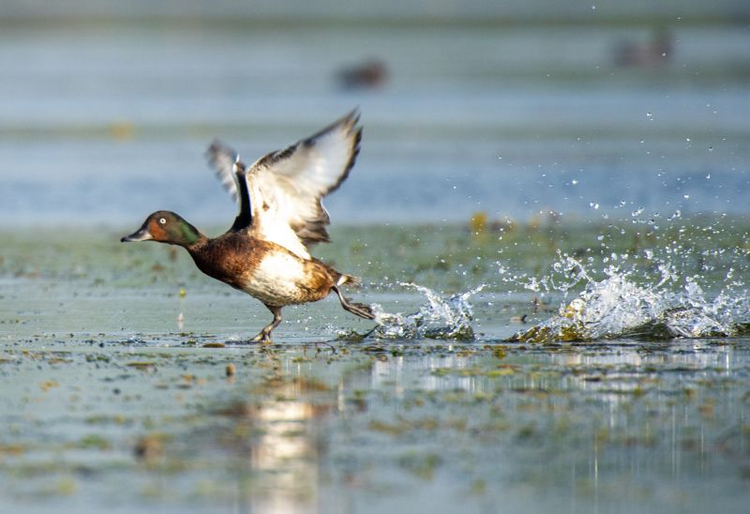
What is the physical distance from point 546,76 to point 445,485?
28439mm

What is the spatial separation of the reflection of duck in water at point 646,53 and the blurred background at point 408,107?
0.06 meters

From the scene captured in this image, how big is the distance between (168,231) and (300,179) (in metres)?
0.97

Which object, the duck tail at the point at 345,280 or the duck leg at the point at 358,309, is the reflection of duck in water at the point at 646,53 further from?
the duck leg at the point at 358,309

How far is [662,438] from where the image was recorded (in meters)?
5.96

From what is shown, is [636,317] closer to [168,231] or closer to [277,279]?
[277,279]

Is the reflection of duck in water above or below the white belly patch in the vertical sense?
above

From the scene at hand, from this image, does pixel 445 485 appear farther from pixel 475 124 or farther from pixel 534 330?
pixel 475 124

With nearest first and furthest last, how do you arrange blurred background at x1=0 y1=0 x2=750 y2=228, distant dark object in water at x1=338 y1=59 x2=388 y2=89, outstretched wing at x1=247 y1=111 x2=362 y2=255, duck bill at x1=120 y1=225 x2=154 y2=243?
outstretched wing at x1=247 y1=111 x2=362 y2=255
duck bill at x1=120 y1=225 x2=154 y2=243
blurred background at x1=0 y1=0 x2=750 y2=228
distant dark object in water at x1=338 y1=59 x2=388 y2=89

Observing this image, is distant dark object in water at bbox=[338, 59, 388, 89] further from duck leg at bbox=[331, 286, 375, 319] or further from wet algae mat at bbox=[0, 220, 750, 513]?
duck leg at bbox=[331, 286, 375, 319]

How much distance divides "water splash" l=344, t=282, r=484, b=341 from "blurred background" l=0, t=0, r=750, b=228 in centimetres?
636

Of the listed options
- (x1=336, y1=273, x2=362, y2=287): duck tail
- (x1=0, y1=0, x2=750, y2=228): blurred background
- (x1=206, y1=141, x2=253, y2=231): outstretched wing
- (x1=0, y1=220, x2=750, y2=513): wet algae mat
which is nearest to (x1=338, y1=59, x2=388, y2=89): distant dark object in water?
(x1=0, y1=0, x2=750, y2=228): blurred background

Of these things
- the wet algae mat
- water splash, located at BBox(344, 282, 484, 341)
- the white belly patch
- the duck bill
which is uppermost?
the duck bill

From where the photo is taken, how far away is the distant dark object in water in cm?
3156

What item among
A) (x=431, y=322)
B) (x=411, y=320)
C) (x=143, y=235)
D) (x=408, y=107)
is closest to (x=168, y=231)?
(x=143, y=235)
